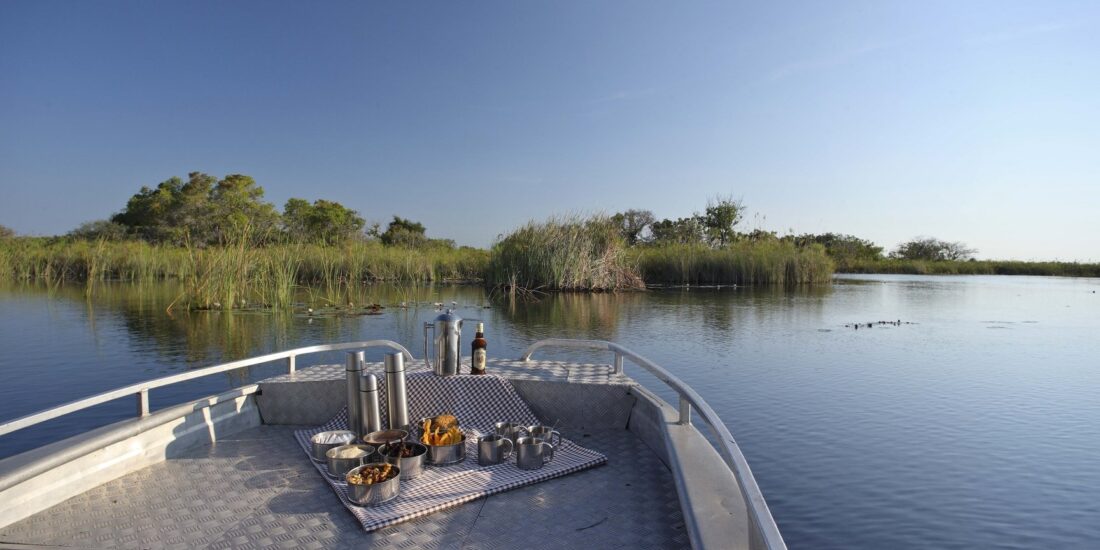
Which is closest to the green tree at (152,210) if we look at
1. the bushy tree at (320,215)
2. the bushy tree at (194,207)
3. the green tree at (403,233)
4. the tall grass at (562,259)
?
the bushy tree at (194,207)

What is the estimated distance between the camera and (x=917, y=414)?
6027 millimetres

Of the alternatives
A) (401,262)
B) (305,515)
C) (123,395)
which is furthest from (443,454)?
(401,262)

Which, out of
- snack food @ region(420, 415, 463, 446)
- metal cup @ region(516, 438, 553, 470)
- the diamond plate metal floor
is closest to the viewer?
the diamond plate metal floor

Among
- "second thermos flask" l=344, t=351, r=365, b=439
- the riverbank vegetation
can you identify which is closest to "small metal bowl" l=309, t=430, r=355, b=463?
"second thermos flask" l=344, t=351, r=365, b=439

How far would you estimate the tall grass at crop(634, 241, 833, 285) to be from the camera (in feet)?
86.1

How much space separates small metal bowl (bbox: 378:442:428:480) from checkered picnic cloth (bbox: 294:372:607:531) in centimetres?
4

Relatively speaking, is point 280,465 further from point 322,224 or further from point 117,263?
point 322,224

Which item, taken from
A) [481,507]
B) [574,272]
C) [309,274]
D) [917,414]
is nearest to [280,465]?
[481,507]

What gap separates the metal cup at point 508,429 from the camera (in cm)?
351

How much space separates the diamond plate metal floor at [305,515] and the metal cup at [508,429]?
47 cm

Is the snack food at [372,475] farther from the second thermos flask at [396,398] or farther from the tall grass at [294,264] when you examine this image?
the tall grass at [294,264]

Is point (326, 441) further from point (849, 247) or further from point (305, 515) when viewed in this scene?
point (849, 247)

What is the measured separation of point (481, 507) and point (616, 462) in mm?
863

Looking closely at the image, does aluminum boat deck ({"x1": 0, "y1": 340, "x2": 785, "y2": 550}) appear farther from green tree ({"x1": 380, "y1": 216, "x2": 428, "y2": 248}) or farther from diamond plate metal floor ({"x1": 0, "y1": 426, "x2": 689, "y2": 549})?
green tree ({"x1": 380, "y1": 216, "x2": 428, "y2": 248})
